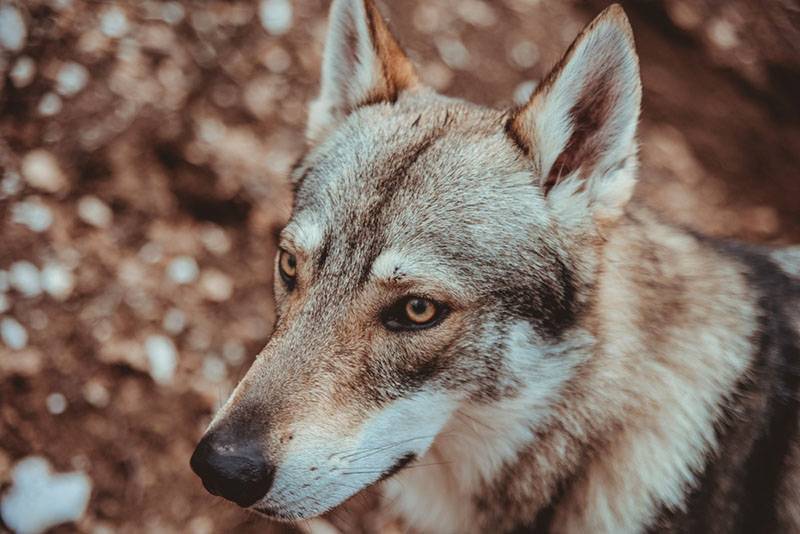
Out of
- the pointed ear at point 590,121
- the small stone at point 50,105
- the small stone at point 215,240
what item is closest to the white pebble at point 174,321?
the small stone at point 215,240

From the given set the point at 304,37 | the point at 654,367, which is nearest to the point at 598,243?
the point at 654,367

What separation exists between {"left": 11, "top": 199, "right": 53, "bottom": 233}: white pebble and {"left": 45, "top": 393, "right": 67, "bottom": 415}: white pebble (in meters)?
0.82

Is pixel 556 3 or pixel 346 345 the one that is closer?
pixel 346 345

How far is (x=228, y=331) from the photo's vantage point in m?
3.94

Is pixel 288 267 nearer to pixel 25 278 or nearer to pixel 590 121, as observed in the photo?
pixel 590 121

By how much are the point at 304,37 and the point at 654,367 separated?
302 cm

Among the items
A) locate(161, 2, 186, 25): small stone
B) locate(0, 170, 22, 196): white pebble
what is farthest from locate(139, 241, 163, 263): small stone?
locate(161, 2, 186, 25): small stone

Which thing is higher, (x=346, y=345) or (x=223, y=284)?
(x=346, y=345)

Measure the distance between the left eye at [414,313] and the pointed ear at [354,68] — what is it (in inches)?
39.9

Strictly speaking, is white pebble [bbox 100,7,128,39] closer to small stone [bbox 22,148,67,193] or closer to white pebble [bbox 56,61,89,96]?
white pebble [bbox 56,61,89,96]

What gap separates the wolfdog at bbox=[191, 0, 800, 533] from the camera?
2350mm

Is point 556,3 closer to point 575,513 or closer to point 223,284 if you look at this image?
point 223,284

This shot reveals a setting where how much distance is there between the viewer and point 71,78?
393cm

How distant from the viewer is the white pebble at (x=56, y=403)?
347 cm
